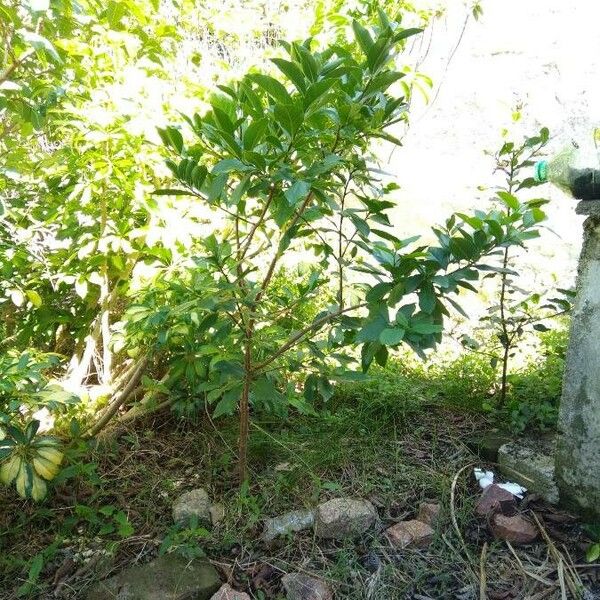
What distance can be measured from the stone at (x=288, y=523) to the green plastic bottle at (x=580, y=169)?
1.48 meters

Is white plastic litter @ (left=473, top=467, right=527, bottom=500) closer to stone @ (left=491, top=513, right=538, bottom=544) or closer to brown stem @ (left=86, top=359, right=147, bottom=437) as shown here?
stone @ (left=491, top=513, right=538, bottom=544)

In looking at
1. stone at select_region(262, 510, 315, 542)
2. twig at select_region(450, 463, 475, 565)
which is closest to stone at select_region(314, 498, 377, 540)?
stone at select_region(262, 510, 315, 542)

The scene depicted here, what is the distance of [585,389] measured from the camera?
76.1 inches

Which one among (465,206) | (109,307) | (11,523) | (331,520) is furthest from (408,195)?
(11,523)

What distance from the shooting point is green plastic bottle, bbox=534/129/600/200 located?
1.81 m

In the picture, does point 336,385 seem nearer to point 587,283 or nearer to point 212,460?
point 212,460

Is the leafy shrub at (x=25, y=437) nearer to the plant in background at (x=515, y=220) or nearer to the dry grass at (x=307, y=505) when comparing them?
the dry grass at (x=307, y=505)

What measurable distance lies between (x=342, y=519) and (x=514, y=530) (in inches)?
23.9

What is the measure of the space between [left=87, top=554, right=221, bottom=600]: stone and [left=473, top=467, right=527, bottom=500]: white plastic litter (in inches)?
43.1

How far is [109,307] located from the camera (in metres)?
2.56

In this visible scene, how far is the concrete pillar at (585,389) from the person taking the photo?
6.18ft

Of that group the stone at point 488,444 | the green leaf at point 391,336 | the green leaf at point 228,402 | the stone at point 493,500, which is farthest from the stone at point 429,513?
the green leaf at point 391,336

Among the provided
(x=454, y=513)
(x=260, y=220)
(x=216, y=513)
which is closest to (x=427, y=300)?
(x=260, y=220)

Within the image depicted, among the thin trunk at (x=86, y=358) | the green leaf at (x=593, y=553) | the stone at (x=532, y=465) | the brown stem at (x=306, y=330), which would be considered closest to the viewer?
the brown stem at (x=306, y=330)
